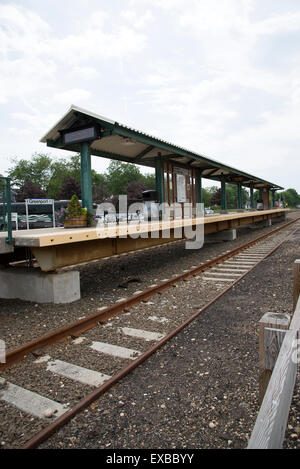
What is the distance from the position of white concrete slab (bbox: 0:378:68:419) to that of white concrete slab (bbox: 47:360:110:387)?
1.31ft

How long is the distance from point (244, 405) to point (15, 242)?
4.21 m

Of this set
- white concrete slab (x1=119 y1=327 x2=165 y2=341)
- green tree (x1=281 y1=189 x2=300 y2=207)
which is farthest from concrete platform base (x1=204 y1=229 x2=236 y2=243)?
green tree (x1=281 y1=189 x2=300 y2=207)

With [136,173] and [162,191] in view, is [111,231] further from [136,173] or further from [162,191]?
[136,173]

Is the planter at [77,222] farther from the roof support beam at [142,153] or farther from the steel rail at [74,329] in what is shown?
the roof support beam at [142,153]

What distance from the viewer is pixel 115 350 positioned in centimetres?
385

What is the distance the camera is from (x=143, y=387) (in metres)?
3.06

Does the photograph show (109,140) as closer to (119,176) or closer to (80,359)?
(80,359)

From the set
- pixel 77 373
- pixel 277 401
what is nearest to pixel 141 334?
pixel 77 373

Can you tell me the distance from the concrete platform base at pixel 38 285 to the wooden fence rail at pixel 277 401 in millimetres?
4387

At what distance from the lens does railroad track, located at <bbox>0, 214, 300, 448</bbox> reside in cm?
267

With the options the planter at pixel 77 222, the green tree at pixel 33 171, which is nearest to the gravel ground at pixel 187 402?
the planter at pixel 77 222

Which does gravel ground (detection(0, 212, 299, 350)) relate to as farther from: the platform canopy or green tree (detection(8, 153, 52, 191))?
green tree (detection(8, 153, 52, 191))

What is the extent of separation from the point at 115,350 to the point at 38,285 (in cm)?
263

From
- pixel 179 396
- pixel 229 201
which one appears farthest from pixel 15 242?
pixel 229 201
